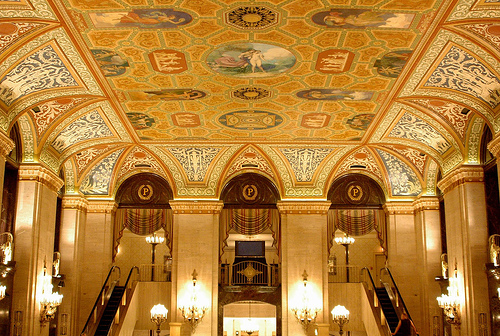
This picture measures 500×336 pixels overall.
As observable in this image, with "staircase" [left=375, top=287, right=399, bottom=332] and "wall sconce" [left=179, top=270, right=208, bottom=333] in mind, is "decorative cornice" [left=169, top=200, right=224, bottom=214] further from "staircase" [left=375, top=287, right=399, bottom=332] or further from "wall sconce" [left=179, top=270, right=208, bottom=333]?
"staircase" [left=375, top=287, right=399, bottom=332]

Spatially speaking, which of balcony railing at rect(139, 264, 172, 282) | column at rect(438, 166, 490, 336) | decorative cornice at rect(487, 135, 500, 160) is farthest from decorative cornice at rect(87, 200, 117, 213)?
decorative cornice at rect(487, 135, 500, 160)

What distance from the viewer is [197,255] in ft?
66.0

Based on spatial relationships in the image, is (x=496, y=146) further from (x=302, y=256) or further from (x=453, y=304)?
(x=302, y=256)

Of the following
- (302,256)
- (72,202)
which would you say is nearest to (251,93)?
(302,256)

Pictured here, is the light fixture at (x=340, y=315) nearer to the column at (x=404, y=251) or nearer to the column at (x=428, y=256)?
the column at (x=404, y=251)

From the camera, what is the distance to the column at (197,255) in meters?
19.7

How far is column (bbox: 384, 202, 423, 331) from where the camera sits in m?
20.3

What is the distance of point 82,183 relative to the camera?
818 inches

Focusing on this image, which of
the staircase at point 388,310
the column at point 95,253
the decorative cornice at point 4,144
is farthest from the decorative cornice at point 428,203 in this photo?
the decorative cornice at point 4,144

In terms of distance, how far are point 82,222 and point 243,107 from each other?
27.1 ft

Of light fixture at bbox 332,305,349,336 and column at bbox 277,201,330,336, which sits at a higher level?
column at bbox 277,201,330,336

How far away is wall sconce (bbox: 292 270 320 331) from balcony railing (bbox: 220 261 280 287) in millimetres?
1137

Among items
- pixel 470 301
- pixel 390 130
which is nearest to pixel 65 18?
pixel 390 130

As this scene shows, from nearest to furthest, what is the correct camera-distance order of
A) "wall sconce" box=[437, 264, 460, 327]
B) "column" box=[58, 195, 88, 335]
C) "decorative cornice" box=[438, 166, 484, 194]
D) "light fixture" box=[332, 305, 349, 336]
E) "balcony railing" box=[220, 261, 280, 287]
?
"decorative cornice" box=[438, 166, 484, 194] < "wall sconce" box=[437, 264, 460, 327] < "light fixture" box=[332, 305, 349, 336] < "column" box=[58, 195, 88, 335] < "balcony railing" box=[220, 261, 280, 287]
